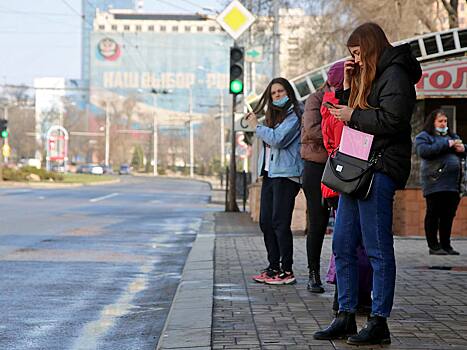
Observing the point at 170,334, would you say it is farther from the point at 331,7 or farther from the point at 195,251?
the point at 331,7

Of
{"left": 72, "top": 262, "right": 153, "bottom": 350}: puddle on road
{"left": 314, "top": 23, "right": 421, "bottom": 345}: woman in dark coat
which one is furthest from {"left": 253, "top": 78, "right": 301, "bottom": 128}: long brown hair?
{"left": 314, "top": 23, "right": 421, "bottom": 345}: woman in dark coat

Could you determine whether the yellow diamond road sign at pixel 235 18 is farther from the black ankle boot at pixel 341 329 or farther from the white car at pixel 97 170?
the white car at pixel 97 170

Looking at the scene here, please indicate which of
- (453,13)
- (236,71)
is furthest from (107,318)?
(453,13)

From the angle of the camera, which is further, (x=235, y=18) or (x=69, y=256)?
(x=235, y=18)

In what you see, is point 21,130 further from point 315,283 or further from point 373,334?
point 373,334

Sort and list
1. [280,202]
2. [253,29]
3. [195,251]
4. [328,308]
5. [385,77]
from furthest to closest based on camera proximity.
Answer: [253,29] < [195,251] < [280,202] < [328,308] < [385,77]

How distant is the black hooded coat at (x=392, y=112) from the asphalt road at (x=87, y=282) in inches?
79.8

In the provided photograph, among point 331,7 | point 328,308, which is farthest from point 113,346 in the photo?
point 331,7

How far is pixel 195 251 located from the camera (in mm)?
12797

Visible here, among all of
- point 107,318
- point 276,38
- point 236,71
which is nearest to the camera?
point 107,318

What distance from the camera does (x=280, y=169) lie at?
8.71 m

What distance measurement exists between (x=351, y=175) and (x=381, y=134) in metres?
0.28

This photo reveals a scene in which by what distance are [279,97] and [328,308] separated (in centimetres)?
229

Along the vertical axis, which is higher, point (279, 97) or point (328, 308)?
point (279, 97)
